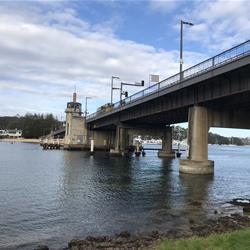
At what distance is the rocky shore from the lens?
14.8m

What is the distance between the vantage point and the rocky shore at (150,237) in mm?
14758

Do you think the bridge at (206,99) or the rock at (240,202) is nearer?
the rock at (240,202)

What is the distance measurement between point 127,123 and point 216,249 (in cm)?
8034

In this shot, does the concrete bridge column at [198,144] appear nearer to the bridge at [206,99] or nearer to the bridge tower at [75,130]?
the bridge at [206,99]

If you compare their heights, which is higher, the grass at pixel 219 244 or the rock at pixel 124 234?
the grass at pixel 219 244

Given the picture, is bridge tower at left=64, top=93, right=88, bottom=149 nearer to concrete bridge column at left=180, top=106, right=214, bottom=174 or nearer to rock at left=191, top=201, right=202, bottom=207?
concrete bridge column at left=180, top=106, right=214, bottom=174

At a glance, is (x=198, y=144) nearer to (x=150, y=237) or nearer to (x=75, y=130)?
(x=150, y=237)

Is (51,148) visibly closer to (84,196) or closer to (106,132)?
(106,132)

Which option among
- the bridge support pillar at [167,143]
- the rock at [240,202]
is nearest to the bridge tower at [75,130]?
the bridge support pillar at [167,143]

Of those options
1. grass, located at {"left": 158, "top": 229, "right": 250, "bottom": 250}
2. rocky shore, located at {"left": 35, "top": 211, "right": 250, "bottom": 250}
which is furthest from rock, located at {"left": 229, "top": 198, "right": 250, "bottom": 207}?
grass, located at {"left": 158, "top": 229, "right": 250, "bottom": 250}

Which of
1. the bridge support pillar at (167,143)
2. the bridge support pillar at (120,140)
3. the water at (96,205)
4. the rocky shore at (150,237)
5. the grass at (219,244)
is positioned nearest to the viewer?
→ the grass at (219,244)

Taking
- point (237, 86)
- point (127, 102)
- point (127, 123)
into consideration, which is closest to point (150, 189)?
point (237, 86)

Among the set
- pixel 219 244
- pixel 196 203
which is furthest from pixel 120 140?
pixel 219 244

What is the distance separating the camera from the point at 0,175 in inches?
1631
